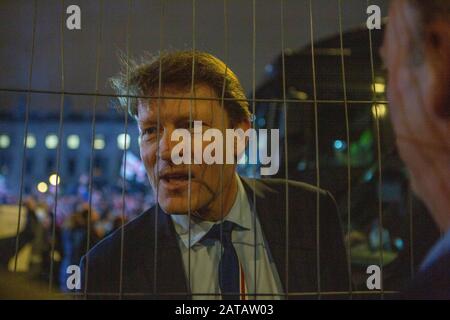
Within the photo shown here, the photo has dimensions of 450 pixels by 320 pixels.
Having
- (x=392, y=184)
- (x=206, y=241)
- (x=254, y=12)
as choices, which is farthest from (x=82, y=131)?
(x=392, y=184)

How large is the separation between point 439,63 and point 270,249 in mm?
1024

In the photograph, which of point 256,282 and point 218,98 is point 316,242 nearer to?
point 256,282

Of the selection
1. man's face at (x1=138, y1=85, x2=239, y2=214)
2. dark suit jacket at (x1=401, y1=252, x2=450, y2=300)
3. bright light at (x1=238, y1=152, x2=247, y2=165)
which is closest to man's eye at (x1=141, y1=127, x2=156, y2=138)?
man's face at (x1=138, y1=85, x2=239, y2=214)

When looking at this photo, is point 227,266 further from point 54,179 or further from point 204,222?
point 54,179

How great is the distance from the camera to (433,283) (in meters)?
2.25

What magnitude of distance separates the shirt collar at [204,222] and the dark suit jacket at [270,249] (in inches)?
1.1

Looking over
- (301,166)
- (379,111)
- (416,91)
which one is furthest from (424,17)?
(301,166)

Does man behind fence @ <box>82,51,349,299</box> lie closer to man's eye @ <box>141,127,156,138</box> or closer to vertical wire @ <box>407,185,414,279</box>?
man's eye @ <box>141,127,156,138</box>

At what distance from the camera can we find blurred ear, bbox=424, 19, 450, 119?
2.24 metres

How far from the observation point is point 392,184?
7.48 feet

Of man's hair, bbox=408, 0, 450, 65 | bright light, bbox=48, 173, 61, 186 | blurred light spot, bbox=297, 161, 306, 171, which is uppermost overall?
man's hair, bbox=408, 0, 450, 65

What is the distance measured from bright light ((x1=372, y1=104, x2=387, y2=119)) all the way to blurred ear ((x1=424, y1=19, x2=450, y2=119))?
0.18m
